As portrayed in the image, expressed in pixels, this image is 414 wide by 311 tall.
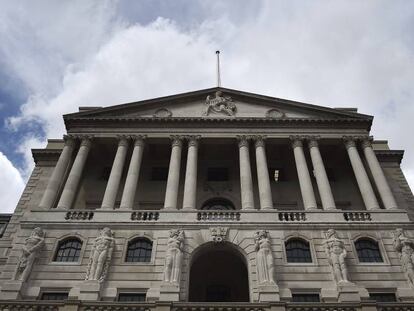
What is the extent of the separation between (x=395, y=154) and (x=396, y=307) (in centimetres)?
2149

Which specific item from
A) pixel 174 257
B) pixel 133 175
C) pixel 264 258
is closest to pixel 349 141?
pixel 264 258

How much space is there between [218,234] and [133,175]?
920cm

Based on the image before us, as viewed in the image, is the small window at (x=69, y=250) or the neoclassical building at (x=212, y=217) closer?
the neoclassical building at (x=212, y=217)

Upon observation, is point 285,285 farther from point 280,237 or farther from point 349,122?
point 349,122

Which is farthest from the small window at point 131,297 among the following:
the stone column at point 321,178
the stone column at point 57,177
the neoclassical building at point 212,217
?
the stone column at point 321,178

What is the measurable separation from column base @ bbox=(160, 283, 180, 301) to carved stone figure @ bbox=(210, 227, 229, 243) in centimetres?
457

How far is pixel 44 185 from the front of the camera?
127 ft

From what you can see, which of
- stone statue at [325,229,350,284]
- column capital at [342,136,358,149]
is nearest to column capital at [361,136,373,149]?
column capital at [342,136,358,149]

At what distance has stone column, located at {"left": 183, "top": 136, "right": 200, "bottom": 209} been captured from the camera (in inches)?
1282

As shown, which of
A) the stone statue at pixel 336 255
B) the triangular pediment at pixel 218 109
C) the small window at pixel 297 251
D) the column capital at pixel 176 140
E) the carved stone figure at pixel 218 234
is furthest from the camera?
the triangular pediment at pixel 218 109

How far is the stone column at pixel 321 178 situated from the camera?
32594 millimetres

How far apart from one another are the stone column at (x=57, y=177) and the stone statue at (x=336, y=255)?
20250 mm

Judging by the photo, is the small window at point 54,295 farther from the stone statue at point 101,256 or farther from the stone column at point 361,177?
the stone column at point 361,177

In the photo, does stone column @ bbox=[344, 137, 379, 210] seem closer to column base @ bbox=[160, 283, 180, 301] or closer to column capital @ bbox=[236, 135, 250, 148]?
column capital @ bbox=[236, 135, 250, 148]
